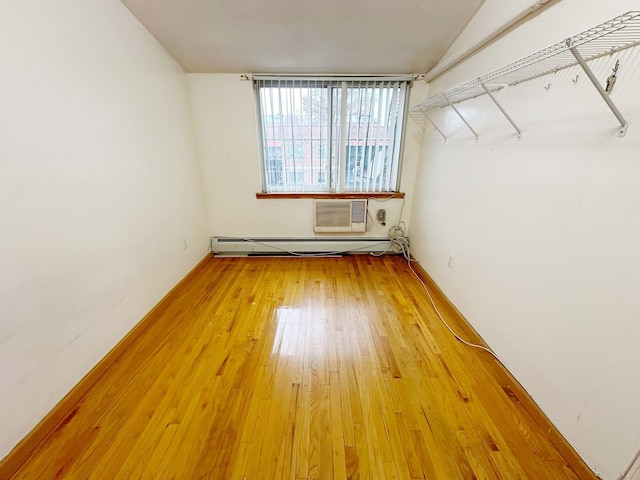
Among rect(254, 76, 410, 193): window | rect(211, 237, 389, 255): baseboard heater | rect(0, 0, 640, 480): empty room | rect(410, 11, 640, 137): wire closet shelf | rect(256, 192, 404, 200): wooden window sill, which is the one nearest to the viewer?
rect(410, 11, 640, 137): wire closet shelf

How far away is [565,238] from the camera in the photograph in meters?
1.16

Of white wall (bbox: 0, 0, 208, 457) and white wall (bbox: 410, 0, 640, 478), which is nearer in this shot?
white wall (bbox: 410, 0, 640, 478)

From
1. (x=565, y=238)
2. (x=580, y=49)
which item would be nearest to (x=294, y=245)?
(x=565, y=238)

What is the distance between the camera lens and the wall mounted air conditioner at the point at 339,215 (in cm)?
306

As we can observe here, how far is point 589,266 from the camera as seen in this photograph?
1051mm

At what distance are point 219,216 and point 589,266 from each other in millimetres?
3140

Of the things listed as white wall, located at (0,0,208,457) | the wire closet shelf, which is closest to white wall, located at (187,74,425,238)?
white wall, located at (0,0,208,457)

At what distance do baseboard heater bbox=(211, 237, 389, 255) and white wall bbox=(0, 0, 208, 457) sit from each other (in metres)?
1.06

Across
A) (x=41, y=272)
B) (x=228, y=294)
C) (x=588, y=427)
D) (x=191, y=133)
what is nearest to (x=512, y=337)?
Result: (x=588, y=427)

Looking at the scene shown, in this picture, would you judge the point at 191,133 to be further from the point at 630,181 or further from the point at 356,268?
the point at 630,181

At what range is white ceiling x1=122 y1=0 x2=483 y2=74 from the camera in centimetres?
181

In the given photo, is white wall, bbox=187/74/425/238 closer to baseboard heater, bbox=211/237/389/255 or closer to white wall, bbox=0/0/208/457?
baseboard heater, bbox=211/237/389/255

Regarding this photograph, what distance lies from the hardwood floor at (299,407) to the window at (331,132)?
5.08 feet

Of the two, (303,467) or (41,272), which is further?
(41,272)
